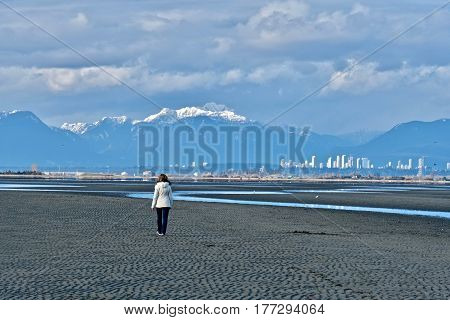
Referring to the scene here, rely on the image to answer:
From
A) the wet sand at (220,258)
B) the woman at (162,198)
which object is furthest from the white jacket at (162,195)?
the wet sand at (220,258)

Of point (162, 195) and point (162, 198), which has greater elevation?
point (162, 195)

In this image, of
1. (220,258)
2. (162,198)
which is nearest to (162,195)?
(162,198)

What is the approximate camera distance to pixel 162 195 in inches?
1238

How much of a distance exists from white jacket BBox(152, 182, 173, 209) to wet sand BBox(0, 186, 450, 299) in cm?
111

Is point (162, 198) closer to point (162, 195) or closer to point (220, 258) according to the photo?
point (162, 195)

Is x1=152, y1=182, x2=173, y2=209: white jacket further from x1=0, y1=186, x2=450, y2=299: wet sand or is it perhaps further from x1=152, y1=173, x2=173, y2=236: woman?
x1=0, y1=186, x2=450, y2=299: wet sand

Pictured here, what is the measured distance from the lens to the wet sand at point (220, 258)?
60.2 ft

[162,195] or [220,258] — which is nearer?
[220,258]

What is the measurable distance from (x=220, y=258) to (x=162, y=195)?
7.49 meters
